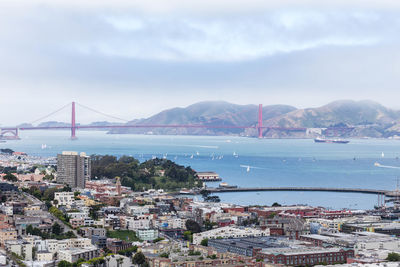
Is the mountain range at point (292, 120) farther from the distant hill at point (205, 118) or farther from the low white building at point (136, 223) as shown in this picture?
the low white building at point (136, 223)

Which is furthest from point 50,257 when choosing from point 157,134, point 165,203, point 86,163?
point 157,134

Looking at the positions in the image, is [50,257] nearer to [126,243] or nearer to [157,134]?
[126,243]

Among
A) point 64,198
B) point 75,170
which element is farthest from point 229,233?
point 75,170

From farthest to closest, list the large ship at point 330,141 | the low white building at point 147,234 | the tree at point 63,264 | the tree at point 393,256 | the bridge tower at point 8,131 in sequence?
the large ship at point 330,141 → the bridge tower at point 8,131 → the low white building at point 147,234 → the tree at point 393,256 → the tree at point 63,264

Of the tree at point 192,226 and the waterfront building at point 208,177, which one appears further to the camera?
the waterfront building at point 208,177

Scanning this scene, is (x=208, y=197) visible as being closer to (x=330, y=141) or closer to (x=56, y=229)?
(x=56, y=229)

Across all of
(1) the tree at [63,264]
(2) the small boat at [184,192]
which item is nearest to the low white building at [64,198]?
(2) the small boat at [184,192]

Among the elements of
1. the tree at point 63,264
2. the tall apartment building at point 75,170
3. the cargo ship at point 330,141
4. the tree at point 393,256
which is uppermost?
the cargo ship at point 330,141
